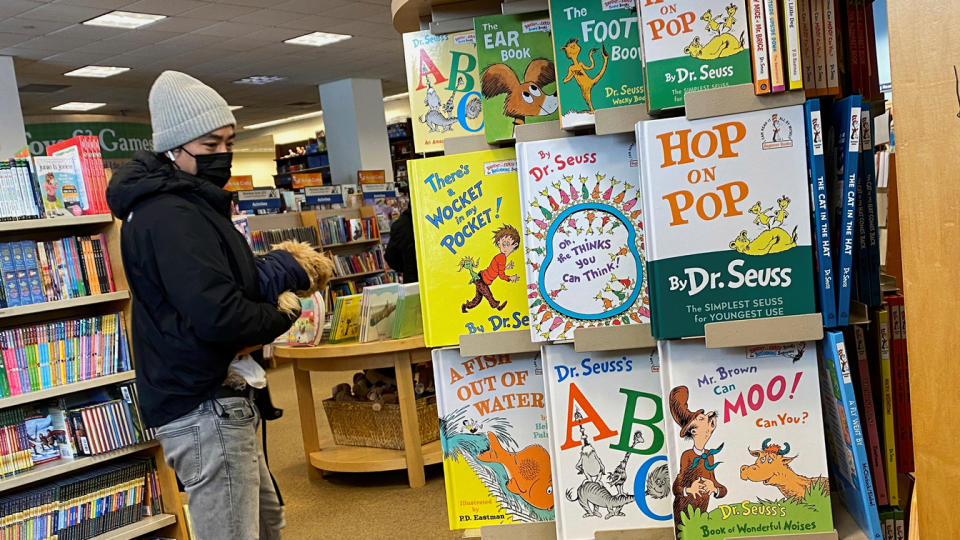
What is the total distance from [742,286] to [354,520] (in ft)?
9.18

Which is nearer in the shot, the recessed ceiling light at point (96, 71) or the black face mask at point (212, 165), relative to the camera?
the black face mask at point (212, 165)

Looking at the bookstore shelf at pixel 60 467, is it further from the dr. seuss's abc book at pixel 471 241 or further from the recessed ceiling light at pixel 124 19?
the recessed ceiling light at pixel 124 19

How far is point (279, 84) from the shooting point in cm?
1159

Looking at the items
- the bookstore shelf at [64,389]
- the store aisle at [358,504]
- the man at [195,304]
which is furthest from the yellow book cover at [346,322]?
the man at [195,304]

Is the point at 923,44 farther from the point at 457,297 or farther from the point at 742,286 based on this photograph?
the point at 457,297

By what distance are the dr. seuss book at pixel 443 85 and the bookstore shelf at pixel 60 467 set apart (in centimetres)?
181

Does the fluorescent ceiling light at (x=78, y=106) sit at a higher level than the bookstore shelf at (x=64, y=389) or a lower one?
higher

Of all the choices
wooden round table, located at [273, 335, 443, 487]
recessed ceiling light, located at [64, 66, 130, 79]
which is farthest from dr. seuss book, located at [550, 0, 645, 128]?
recessed ceiling light, located at [64, 66, 130, 79]

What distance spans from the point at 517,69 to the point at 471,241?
0.38 meters

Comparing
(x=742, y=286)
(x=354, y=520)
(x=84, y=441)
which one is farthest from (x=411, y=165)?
(x=354, y=520)

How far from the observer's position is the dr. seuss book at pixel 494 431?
72.7 inches

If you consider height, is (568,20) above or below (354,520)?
above

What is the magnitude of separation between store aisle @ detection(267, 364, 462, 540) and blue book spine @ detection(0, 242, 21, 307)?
1583 millimetres

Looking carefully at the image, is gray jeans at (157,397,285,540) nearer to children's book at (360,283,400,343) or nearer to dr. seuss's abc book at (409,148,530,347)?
dr. seuss's abc book at (409,148,530,347)
